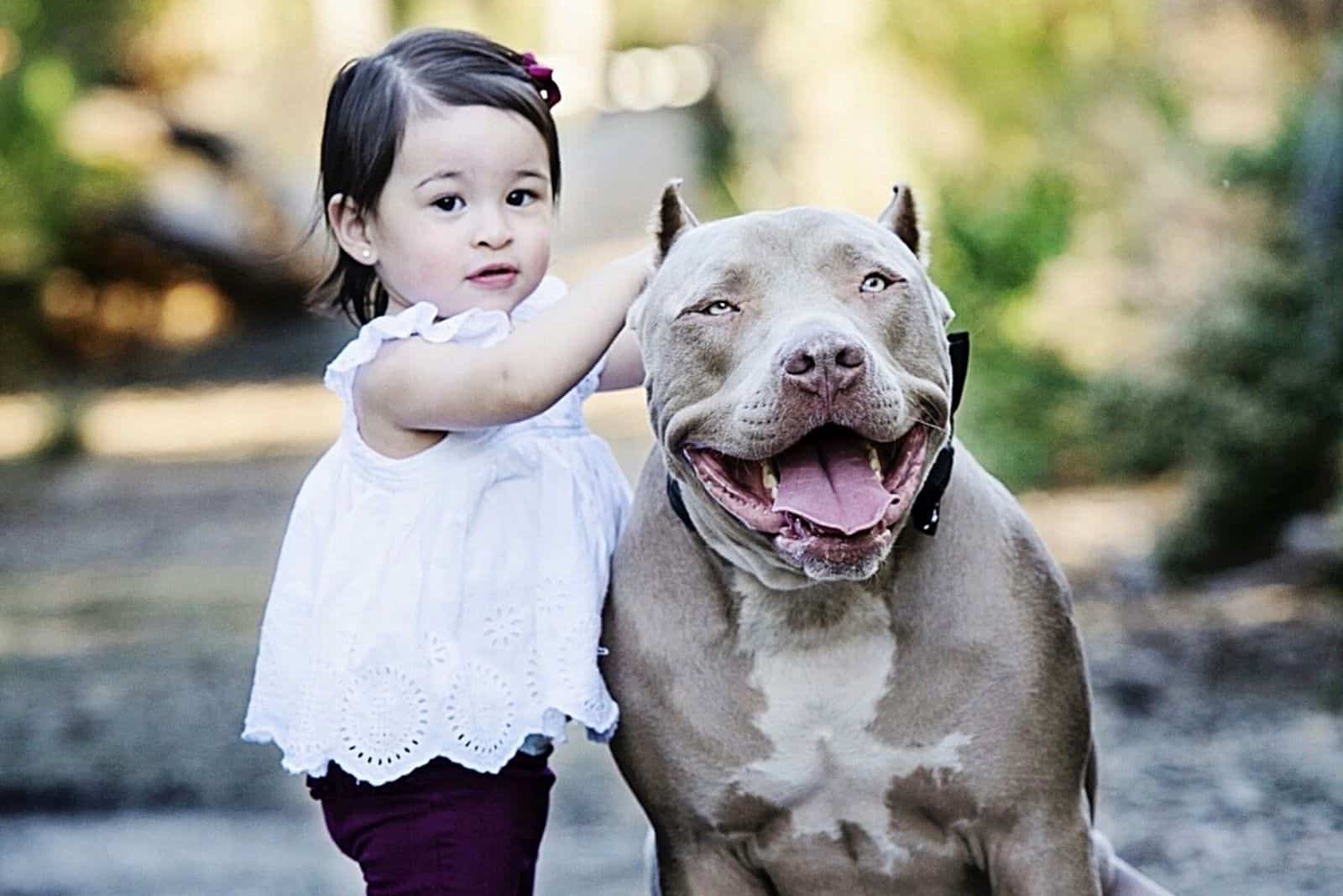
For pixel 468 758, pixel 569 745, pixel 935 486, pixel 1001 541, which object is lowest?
pixel 569 745

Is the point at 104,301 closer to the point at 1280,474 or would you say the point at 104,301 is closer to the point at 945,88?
the point at 945,88

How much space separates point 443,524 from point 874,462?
2.42ft

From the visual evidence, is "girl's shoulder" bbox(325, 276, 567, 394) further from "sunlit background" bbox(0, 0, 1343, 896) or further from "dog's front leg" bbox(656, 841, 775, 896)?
"dog's front leg" bbox(656, 841, 775, 896)

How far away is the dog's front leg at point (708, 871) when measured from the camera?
3201 mm

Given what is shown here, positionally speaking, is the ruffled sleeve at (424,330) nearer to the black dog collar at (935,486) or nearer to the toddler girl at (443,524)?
the toddler girl at (443,524)

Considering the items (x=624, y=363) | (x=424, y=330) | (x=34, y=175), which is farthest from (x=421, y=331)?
(x=34, y=175)

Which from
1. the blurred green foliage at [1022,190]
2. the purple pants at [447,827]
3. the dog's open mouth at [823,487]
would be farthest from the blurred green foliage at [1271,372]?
the dog's open mouth at [823,487]

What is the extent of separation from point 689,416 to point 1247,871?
2.54 metres

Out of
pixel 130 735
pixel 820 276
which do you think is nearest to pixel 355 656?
pixel 820 276

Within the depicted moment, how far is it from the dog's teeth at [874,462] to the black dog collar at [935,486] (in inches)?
5.4

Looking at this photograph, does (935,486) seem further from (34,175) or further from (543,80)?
(34,175)

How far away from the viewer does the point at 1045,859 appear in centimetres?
304

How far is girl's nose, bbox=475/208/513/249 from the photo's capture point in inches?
128

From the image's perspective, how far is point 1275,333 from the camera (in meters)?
7.32
